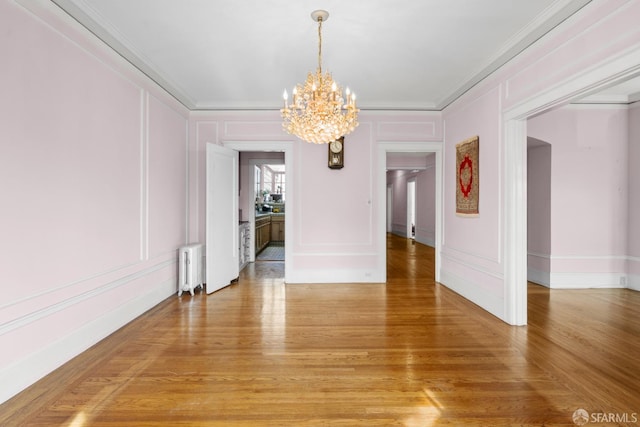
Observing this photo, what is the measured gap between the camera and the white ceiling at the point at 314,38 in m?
2.44

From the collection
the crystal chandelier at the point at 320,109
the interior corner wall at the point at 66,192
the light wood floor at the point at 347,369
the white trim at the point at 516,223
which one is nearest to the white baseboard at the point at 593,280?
the light wood floor at the point at 347,369

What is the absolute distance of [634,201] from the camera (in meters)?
4.36

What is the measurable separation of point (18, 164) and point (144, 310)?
2093mm

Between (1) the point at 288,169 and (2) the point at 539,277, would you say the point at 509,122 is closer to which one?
(2) the point at 539,277

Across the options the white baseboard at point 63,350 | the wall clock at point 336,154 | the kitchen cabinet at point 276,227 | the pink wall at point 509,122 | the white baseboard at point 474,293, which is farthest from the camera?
the kitchen cabinet at point 276,227

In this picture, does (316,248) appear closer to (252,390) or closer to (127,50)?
(252,390)

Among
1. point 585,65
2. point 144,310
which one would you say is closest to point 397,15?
point 585,65

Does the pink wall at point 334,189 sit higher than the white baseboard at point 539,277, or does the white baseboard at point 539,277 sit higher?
the pink wall at point 334,189

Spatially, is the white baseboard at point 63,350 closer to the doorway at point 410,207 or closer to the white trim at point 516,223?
the white trim at point 516,223

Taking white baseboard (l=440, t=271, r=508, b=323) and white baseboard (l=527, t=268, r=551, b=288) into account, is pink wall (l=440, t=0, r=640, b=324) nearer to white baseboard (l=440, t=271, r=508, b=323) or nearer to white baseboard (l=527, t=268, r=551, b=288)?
white baseboard (l=440, t=271, r=508, b=323)

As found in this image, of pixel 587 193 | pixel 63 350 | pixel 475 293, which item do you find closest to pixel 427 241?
pixel 587 193

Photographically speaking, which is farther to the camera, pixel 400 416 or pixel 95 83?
pixel 95 83

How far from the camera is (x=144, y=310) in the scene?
350cm
